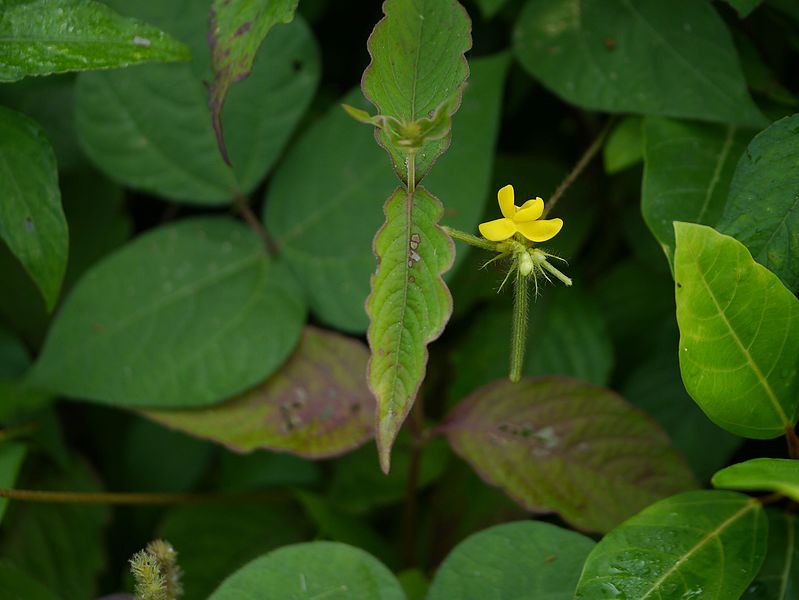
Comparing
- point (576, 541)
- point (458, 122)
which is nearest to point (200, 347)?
point (458, 122)

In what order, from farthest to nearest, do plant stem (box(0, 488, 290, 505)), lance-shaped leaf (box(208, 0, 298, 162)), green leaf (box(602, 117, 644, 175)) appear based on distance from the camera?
green leaf (box(602, 117, 644, 175)) → plant stem (box(0, 488, 290, 505)) → lance-shaped leaf (box(208, 0, 298, 162))

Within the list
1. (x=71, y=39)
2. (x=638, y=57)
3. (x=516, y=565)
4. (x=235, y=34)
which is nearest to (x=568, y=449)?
(x=516, y=565)

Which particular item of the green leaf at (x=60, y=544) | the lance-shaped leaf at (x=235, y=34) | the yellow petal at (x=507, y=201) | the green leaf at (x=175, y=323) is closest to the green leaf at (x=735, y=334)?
the yellow petal at (x=507, y=201)

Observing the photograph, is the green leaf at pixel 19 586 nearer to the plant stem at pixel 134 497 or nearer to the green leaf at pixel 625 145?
the plant stem at pixel 134 497

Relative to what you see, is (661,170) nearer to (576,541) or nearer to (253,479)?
(576,541)

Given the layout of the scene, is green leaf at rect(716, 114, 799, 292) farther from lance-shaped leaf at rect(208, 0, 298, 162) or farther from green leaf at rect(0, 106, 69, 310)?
green leaf at rect(0, 106, 69, 310)

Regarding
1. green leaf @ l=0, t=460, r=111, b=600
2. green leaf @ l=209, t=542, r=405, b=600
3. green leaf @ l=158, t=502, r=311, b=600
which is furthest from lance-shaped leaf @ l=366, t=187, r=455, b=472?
green leaf @ l=0, t=460, r=111, b=600
